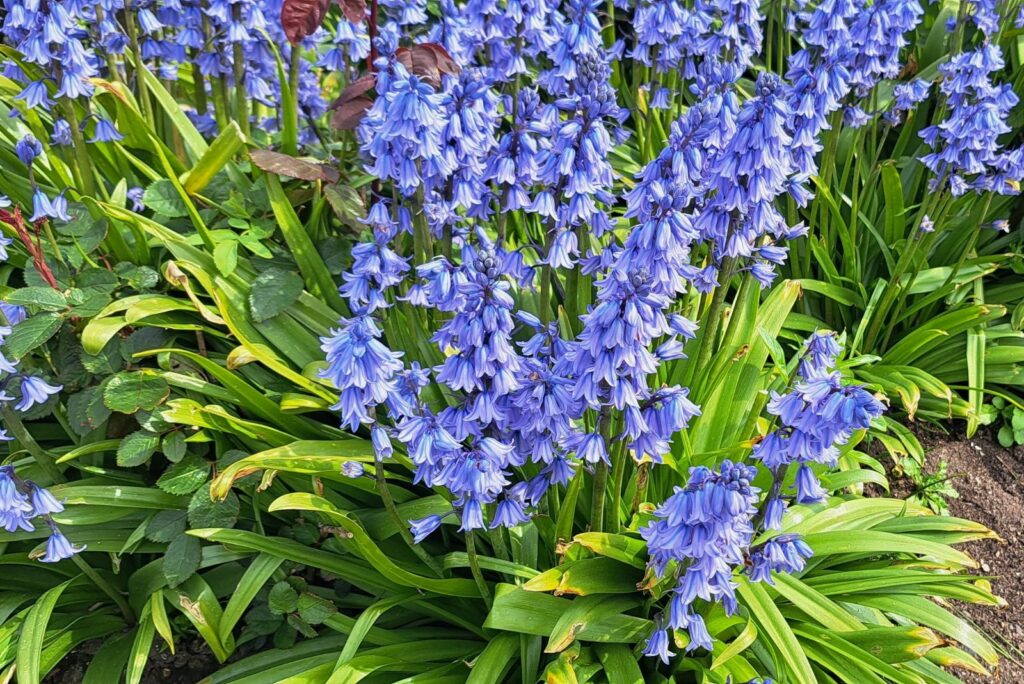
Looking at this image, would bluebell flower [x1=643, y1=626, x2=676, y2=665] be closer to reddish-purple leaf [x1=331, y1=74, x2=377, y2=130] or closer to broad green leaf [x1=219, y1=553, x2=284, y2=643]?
broad green leaf [x1=219, y1=553, x2=284, y2=643]

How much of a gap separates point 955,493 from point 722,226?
2453 millimetres

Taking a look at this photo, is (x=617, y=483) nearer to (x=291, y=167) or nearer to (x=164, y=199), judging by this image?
(x=291, y=167)

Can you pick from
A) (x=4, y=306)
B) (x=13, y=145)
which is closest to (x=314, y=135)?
(x=13, y=145)

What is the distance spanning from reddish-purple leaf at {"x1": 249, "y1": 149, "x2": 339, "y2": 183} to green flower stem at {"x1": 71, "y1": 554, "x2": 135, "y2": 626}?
1773 millimetres

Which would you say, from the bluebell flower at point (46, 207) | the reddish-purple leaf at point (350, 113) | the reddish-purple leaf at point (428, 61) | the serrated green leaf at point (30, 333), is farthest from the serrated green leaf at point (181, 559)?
the reddish-purple leaf at point (428, 61)

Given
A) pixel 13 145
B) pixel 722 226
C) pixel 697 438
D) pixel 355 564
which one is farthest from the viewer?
pixel 13 145

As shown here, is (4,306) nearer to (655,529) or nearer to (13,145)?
(13,145)

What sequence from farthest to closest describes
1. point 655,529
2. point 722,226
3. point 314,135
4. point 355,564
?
point 314,135 → point 355,564 → point 722,226 → point 655,529

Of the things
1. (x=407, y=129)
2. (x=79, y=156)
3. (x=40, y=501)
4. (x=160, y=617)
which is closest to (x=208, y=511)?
(x=160, y=617)

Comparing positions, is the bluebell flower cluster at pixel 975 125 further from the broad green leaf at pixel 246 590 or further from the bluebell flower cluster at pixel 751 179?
the broad green leaf at pixel 246 590

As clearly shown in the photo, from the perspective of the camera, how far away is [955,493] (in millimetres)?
4273

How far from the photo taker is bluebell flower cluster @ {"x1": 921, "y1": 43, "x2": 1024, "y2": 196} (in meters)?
3.88

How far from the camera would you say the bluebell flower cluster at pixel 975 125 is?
12.7 ft

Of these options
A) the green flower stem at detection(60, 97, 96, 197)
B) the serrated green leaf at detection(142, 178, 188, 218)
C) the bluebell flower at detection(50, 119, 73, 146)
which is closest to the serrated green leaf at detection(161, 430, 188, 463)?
the serrated green leaf at detection(142, 178, 188, 218)
